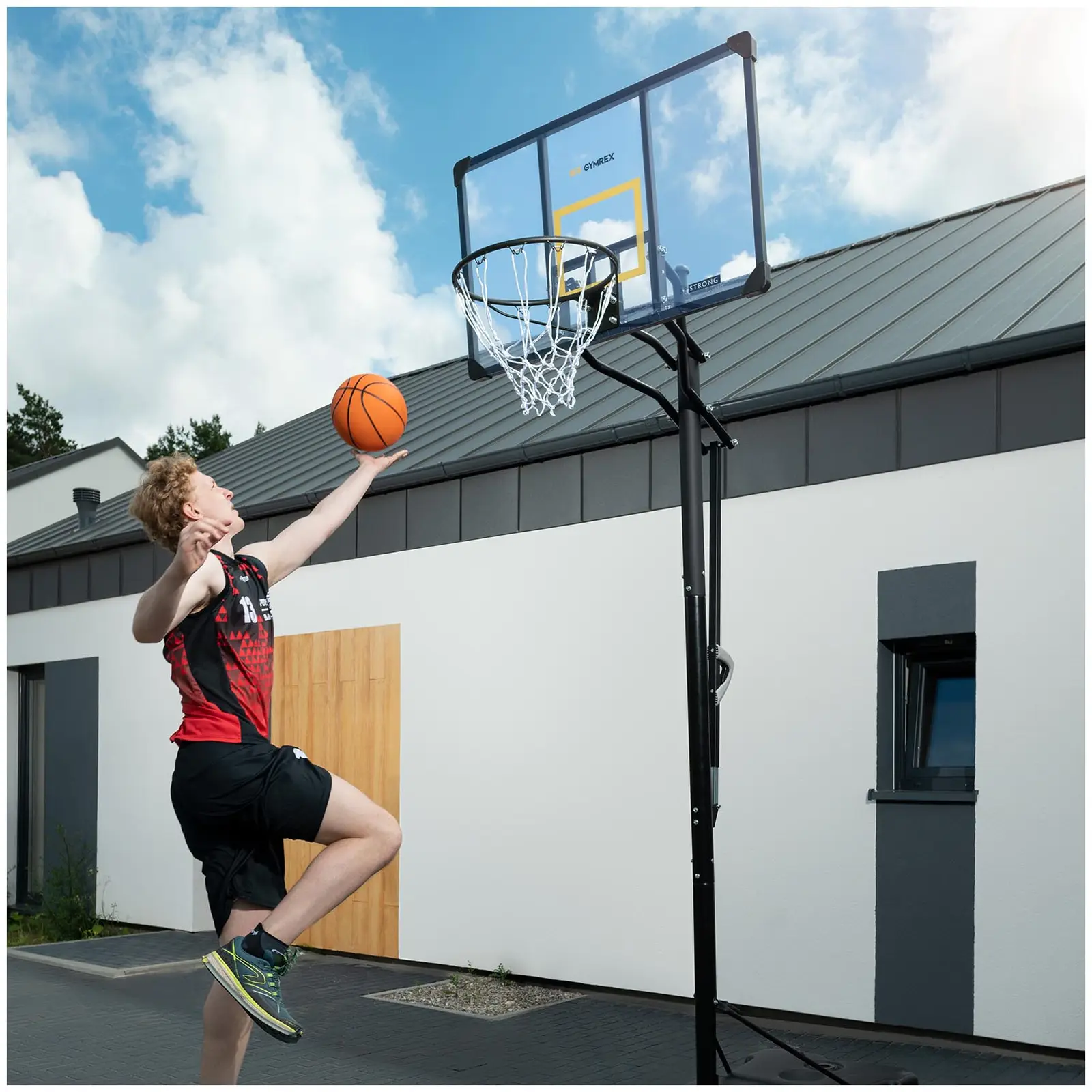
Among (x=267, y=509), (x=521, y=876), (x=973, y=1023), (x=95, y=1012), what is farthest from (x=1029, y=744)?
(x=267, y=509)

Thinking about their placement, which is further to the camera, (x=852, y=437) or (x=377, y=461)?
(x=852, y=437)

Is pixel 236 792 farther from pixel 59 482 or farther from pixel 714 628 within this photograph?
pixel 59 482

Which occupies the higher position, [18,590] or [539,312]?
[539,312]

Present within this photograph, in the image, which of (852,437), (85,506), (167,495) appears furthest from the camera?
(85,506)

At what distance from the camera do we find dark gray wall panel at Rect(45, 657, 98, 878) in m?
11.4

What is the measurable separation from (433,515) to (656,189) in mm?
3842

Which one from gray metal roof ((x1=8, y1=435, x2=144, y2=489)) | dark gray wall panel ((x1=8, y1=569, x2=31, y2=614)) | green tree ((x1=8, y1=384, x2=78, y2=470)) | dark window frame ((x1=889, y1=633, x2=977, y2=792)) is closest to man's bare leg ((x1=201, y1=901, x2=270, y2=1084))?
dark window frame ((x1=889, y1=633, x2=977, y2=792))

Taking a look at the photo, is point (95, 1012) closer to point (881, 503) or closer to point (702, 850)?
point (702, 850)

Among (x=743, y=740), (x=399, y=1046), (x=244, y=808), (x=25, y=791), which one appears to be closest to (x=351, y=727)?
(x=399, y=1046)

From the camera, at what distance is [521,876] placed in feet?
25.5

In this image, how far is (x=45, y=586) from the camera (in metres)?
12.3

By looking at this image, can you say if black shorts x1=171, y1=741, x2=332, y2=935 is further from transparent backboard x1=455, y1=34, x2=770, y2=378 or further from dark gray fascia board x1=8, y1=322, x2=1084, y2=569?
dark gray fascia board x1=8, y1=322, x2=1084, y2=569

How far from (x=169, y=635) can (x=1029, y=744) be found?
13.0 feet

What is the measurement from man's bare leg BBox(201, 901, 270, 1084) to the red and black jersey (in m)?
0.61
